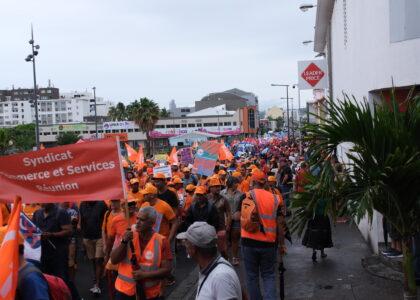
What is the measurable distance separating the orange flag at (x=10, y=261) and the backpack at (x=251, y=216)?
3.57 metres

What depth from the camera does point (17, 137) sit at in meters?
96.2

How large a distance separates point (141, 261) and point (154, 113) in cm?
5890

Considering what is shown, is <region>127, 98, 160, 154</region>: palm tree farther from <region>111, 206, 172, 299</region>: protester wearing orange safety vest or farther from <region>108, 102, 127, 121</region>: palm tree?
<region>111, 206, 172, 299</region>: protester wearing orange safety vest

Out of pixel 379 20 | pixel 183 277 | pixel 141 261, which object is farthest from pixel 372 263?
pixel 141 261

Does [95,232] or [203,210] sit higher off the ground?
[203,210]

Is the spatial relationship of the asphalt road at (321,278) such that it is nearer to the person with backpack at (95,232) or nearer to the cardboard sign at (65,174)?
the person with backpack at (95,232)

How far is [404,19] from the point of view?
7762mm

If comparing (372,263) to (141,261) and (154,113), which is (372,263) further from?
(154,113)

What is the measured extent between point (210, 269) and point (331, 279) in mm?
5873

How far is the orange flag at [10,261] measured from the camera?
3.65 m

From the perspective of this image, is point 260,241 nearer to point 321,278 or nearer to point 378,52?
point 321,278

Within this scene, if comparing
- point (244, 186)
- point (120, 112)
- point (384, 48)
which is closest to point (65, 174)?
point (384, 48)

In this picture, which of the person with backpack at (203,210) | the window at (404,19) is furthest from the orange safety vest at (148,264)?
the window at (404,19)

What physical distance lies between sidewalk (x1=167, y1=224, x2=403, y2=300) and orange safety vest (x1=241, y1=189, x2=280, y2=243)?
1.28 m
